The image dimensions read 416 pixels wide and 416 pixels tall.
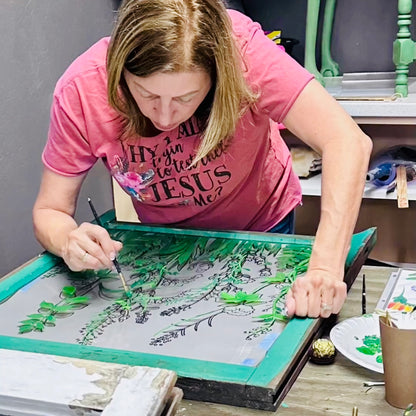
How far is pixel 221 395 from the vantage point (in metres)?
0.90

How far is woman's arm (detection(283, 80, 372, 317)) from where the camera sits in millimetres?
1180

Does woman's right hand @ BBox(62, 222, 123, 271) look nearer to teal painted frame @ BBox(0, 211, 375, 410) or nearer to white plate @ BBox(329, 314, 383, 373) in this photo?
teal painted frame @ BBox(0, 211, 375, 410)

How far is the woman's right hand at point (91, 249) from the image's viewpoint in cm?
127

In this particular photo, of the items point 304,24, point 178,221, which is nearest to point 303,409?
point 178,221

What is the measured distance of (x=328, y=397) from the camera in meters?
0.93

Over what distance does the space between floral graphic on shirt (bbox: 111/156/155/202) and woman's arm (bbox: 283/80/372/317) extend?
317 millimetres

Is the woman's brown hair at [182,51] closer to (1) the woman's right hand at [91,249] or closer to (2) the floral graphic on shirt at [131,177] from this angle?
(2) the floral graphic on shirt at [131,177]

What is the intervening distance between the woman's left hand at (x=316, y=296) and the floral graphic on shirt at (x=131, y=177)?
441mm

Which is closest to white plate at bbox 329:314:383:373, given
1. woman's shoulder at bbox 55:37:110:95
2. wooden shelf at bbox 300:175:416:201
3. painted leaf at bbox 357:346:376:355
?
painted leaf at bbox 357:346:376:355

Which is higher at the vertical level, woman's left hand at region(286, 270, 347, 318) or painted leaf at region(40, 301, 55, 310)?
woman's left hand at region(286, 270, 347, 318)

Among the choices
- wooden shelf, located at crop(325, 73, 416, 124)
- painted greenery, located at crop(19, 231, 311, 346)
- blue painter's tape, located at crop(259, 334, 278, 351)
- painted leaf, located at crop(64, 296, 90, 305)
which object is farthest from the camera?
wooden shelf, located at crop(325, 73, 416, 124)

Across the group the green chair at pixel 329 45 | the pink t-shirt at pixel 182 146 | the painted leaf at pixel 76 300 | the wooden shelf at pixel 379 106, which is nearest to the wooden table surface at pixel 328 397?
the painted leaf at pixel 76 300

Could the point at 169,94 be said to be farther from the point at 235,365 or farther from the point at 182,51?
the point at 235,365

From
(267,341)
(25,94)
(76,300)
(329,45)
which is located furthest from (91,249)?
(329,45)
